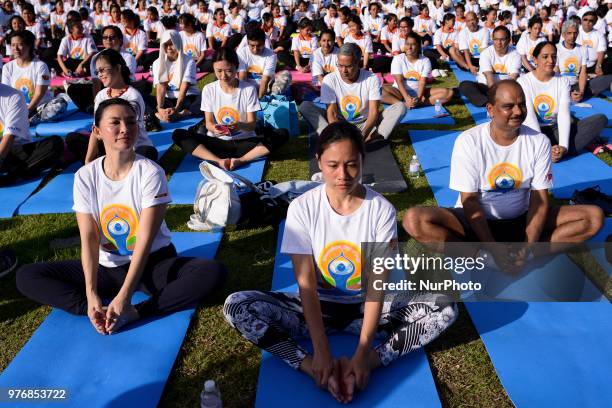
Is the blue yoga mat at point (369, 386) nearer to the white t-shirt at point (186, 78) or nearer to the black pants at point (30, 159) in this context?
the black pants at point (30, 159)

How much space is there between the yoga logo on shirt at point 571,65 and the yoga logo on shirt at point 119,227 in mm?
8204

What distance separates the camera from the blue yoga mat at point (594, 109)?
847 cm

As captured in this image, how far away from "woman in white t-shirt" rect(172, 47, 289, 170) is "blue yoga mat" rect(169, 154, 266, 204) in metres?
0.14

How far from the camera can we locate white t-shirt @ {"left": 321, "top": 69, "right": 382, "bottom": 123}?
708 cm

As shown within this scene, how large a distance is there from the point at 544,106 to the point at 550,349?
3927 millimetres

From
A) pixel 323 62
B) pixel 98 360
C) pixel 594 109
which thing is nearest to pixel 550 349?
pixel 98 360

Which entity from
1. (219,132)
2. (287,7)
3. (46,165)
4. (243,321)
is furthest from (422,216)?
(287,7)

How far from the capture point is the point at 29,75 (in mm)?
8031

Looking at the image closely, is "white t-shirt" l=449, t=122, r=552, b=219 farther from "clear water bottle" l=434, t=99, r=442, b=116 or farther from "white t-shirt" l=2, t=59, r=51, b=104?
"white t-shirt" l=2, t=59, r=51, b=104

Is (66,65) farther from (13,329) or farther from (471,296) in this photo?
(471,296)

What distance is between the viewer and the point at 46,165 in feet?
21.2

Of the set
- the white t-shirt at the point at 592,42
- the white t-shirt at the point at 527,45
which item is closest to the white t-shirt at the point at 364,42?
the white t-shirt at the point at 527,45

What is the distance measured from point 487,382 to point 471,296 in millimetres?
869

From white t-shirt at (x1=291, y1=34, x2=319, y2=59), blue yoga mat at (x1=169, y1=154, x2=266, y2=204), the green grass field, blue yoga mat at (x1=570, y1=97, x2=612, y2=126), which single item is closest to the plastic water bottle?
the green grass field
